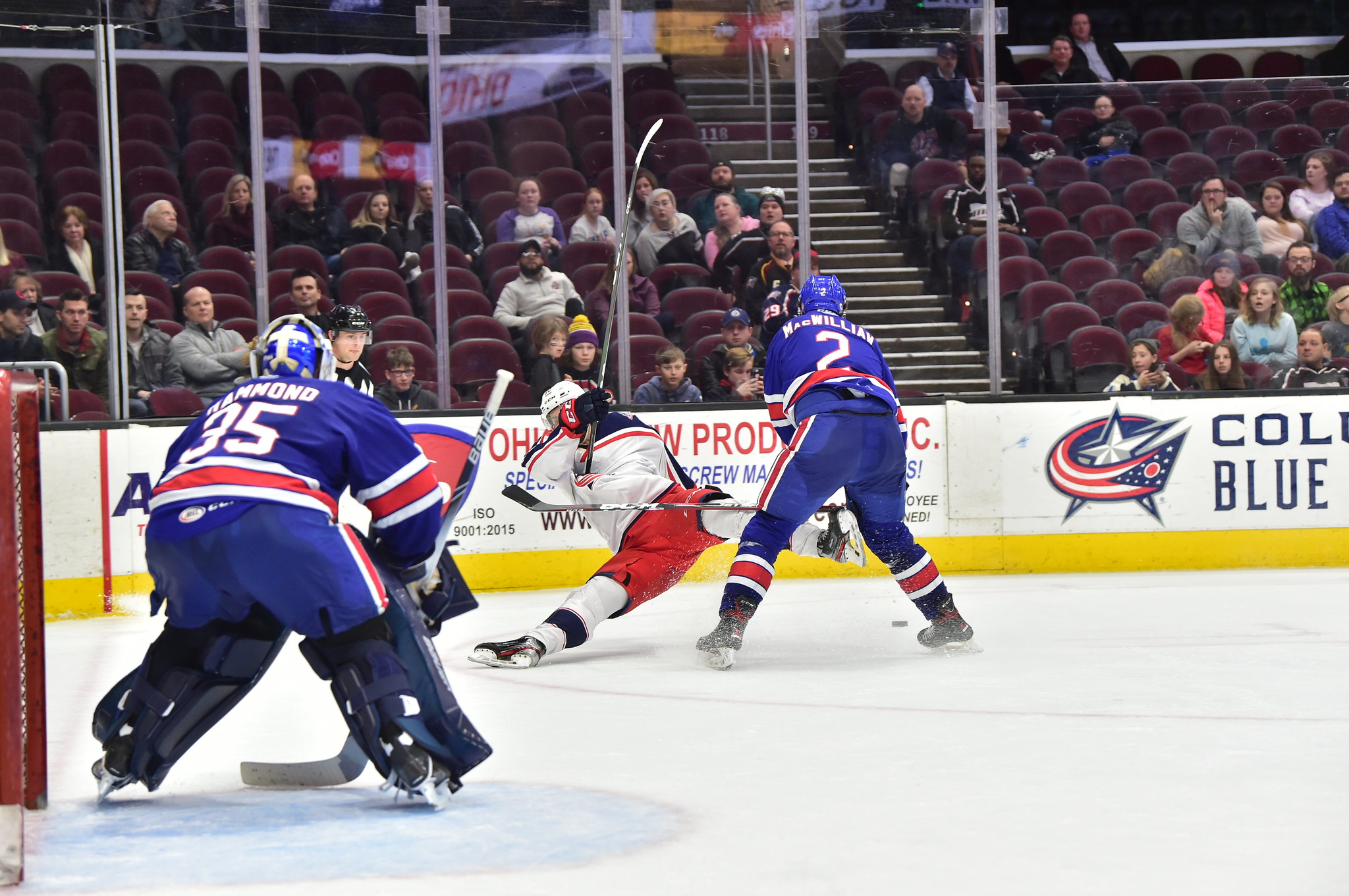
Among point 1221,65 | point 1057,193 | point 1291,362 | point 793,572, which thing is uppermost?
point 1221,65

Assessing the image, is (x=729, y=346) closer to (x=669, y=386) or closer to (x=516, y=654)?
(x=669, y=386)

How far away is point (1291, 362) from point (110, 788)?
5846mm

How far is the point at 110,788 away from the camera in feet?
9.64

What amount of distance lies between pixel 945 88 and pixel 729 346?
1664mm

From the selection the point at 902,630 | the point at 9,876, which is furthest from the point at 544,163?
the point at 9,876

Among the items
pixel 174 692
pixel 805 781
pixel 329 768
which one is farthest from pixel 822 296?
pixel 174 692

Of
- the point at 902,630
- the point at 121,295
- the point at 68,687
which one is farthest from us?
the point at 121,295

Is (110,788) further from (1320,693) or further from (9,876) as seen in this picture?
(1320,693)

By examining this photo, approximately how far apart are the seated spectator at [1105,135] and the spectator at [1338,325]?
1.22 metres

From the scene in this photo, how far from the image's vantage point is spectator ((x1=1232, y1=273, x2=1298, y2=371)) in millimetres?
7082

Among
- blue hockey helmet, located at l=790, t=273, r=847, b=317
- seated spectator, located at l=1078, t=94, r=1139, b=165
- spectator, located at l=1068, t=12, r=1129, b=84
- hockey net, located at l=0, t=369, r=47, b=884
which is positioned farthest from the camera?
spectator, located at l=1068, t=12, r=1129, b=84

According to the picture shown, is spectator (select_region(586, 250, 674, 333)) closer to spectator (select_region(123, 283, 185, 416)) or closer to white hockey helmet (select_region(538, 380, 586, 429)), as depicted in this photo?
spectator (select_region(123, 283, 185, 416))

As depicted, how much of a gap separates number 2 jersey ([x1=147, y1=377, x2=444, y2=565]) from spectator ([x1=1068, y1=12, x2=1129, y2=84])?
294 inches

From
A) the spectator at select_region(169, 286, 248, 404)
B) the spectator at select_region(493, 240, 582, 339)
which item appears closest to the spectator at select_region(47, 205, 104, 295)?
the spectator at select_region(169, 286, 248, 404)
